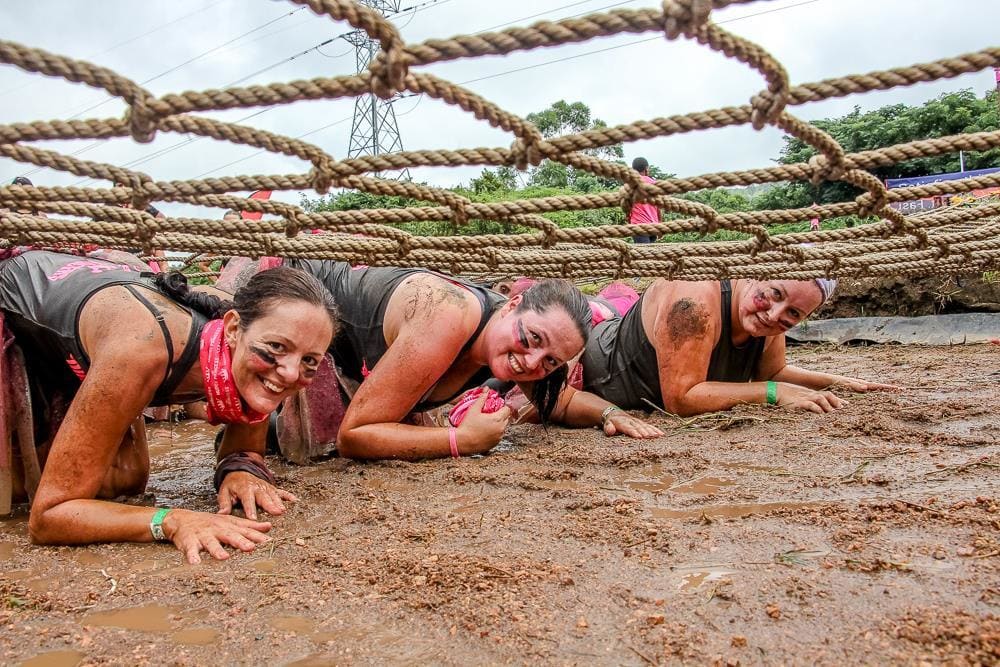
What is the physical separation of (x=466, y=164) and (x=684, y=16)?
22.9 inches

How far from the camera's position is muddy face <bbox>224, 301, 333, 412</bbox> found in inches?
77.3

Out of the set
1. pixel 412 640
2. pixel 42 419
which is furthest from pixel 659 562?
pixel 42 419

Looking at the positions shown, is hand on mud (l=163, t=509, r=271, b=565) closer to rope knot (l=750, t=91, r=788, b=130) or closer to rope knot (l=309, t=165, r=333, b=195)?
rope knot (l=309, t=165, r=333, b=195)

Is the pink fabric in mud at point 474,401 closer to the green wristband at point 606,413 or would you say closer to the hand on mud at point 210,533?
the green wristband at point 606,413

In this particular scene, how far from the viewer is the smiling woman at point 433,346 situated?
255 cm

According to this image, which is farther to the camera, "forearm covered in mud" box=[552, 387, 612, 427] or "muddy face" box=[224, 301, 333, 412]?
"forearm covered in mud" box=[552, 387, 612, 427]

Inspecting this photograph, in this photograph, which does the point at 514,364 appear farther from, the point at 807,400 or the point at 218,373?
the point at 807,400

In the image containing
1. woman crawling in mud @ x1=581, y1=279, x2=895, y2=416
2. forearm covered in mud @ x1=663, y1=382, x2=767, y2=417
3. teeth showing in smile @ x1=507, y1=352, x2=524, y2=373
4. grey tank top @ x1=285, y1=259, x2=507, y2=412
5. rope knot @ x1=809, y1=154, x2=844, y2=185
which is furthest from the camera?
forearm covered in mud @ x1=663, y1=382, x2=767, y2=417

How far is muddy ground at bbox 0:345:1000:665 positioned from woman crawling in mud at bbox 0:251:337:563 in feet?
0.32

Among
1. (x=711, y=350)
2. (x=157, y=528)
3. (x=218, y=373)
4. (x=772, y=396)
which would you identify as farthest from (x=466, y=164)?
(x=772, y=396)

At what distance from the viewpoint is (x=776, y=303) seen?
305cm

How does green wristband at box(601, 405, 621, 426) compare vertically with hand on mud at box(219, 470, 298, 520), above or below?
below

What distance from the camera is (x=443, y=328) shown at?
2557mm

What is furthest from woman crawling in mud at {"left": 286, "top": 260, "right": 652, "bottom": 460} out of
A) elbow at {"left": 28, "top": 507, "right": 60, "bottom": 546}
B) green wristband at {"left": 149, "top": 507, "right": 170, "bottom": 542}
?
elbow at {"left": 28, "top": 507, "right": 60, "bottom": 546}
